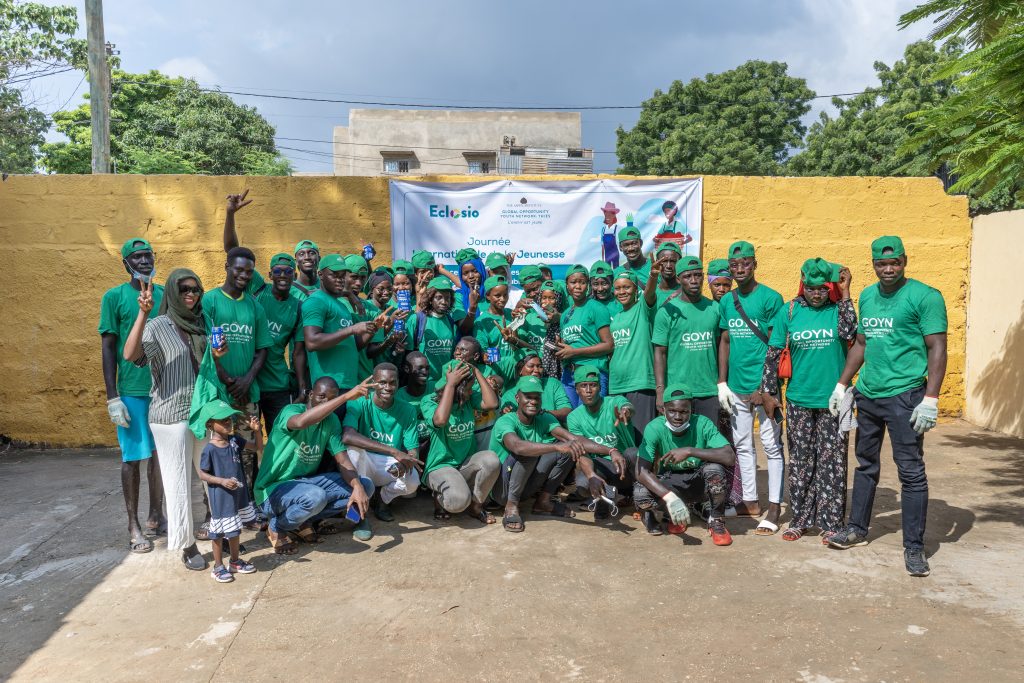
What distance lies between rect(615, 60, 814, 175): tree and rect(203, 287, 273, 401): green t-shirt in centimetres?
2832

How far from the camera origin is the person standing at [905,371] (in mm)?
4508

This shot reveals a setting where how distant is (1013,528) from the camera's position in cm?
525

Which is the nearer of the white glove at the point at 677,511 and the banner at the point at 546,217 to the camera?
the white glove at the point at 677,511

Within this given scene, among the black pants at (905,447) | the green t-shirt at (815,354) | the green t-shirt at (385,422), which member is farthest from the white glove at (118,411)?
the black pants at (905,447)

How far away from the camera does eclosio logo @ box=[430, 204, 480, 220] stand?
321 inches

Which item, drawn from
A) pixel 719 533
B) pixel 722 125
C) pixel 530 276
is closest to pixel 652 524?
pixel 719 533

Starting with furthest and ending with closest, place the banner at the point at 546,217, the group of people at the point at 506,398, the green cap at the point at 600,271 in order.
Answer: the banner at the point at 546,217 < the green cap at the point at 600,271 < the group of people at the point at 506,398

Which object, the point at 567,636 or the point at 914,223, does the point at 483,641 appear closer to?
the point at 567,636

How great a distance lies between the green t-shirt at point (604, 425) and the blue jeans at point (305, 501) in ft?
4.94

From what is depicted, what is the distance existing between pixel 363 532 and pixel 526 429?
4.21 ft

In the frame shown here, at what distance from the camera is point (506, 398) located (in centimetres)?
574

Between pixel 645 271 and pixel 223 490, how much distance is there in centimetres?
373

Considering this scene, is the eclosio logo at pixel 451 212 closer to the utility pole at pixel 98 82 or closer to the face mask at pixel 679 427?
the face mask at pixel 679 427

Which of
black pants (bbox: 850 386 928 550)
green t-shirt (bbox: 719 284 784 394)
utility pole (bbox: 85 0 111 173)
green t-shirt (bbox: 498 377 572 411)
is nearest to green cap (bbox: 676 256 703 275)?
green t-shirt (bbox: 719 284 784 394)
